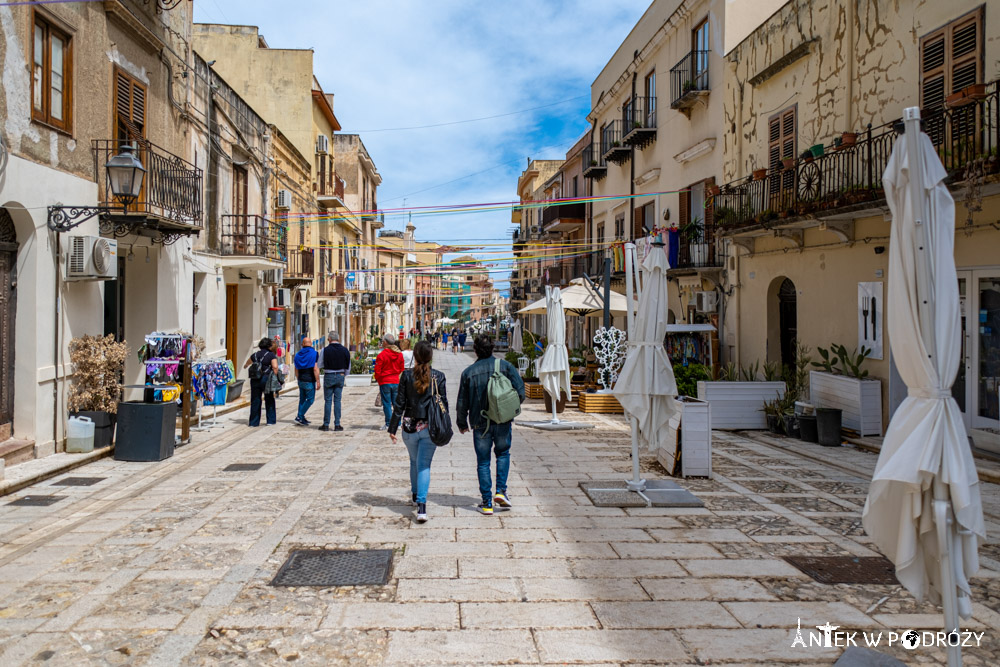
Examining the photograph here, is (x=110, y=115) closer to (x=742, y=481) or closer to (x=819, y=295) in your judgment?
(x=742, y=481)

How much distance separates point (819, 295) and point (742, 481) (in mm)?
5937

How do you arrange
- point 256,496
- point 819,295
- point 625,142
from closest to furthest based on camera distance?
1. point 256,496
2. point 819,295
3. point 625,142

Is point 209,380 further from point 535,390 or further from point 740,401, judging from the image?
point 740,401

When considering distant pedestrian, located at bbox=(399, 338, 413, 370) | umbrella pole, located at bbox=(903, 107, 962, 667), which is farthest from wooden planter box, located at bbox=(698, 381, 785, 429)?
umbrella pole, located at bbox=(903, 107, 962, 667)

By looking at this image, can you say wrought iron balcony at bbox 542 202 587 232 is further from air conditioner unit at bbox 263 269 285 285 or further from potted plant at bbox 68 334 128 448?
potted plant at bbox 68 334 128 448

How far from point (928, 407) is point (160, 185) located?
37.8 ft

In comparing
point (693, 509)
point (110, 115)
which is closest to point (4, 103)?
point (110, 115)

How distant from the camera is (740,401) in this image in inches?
490

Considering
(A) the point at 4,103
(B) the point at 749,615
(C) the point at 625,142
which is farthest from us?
(C) the point at 625,142

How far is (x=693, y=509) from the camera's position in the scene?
6.95 meters

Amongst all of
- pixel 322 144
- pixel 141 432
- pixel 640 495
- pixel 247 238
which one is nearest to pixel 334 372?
pixel 141 432

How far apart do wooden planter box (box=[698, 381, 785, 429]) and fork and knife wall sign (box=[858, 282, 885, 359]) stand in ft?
5.06

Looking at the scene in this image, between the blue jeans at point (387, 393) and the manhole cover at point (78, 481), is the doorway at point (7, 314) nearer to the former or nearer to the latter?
the manhole cover at point (78, 481)

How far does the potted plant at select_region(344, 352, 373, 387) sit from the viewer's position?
2234 centimetres
